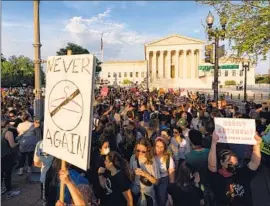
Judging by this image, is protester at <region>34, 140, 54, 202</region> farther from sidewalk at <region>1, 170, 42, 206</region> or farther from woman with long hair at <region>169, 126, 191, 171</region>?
woman with long hair at <region>169, 126, 191, 171</region>

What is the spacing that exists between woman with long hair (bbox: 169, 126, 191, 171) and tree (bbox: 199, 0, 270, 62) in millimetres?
6111

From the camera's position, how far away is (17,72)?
2422 inches

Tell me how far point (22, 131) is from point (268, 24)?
8.55m

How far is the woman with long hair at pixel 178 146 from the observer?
203 inches

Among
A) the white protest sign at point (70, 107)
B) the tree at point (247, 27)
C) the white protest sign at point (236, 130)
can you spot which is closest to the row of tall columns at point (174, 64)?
the tree at point (247, 27)

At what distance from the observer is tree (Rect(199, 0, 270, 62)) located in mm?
10148

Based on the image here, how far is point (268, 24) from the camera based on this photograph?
10.2 meters

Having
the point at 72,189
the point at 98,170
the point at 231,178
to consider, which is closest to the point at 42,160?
the point at 98,170

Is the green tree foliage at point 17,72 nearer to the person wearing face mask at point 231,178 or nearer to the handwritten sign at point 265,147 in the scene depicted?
the handwritten sign at point 265,147

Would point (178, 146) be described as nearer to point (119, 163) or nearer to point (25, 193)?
point (119, 163)

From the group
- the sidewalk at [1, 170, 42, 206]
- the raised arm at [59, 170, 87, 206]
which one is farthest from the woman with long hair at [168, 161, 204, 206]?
the sidewalk at [1, 170, 42, 206]

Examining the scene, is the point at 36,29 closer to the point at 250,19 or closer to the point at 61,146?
the point at 61,146

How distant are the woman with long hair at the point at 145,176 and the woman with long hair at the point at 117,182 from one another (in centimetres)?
29

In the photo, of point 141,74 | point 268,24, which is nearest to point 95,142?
point 268,24
